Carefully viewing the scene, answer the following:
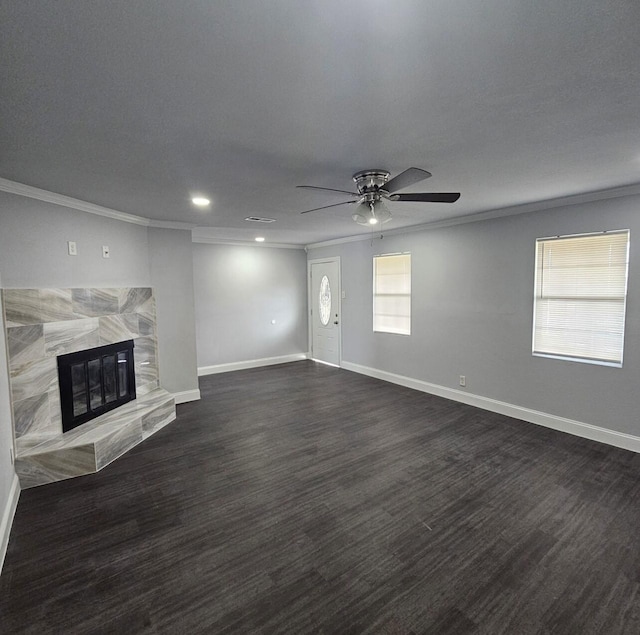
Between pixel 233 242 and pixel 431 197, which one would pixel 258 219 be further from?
pixel 431 197

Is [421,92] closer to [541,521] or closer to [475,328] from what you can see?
[541,521]

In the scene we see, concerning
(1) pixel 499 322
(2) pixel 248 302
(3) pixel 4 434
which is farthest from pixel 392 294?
(3) pixel 4 434

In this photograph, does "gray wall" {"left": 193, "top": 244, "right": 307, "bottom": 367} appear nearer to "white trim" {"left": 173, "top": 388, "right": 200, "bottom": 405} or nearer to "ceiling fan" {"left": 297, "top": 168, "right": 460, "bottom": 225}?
"white trim" {"left": 173, "top": 388, "right": 200, "bottom": 405}

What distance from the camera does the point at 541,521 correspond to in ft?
7.96

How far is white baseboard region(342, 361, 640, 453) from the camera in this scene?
346cm

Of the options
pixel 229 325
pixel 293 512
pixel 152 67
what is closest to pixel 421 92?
pixel 152 67

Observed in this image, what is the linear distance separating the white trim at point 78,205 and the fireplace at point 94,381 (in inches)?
56.3

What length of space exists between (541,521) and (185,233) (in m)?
4.92

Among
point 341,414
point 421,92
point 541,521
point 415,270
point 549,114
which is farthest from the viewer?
point 415,270

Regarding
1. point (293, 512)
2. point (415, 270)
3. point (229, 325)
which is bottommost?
point (293, 512)

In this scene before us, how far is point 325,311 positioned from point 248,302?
1.58 meters

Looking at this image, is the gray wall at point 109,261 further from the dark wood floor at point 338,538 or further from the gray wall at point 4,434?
the dark wood floor at point 338,538

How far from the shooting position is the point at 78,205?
137 inches

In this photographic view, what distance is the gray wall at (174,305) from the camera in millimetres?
4723
